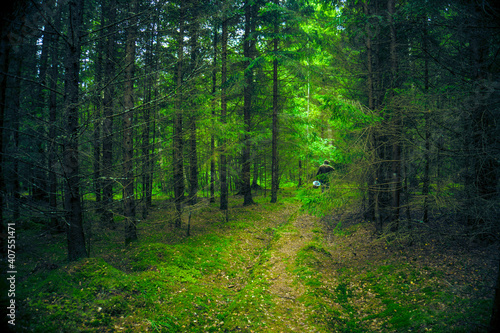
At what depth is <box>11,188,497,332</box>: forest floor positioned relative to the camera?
15.2 feet

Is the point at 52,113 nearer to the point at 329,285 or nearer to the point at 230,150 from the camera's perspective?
the point at 230,150

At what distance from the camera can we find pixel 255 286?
7008 millimetres

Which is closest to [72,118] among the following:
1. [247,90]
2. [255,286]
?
[255,286]

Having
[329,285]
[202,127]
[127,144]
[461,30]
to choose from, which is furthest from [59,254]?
[461,30]

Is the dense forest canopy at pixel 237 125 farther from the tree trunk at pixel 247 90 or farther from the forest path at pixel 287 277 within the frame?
the forest path at pixel 287 277

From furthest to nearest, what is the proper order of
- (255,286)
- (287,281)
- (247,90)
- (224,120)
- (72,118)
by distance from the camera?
(247,90) → (224,120) → (287,281) → (255,286) → (72,118)

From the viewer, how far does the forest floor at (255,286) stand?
4.63 meters

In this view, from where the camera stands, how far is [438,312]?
487cm

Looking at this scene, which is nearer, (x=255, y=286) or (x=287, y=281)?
(x=255, y=286)

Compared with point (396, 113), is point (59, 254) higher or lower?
lower

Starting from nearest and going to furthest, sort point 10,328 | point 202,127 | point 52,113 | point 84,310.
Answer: point 10,328
point 84,310
point 52,113
point 202,127

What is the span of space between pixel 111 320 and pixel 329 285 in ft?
19.4

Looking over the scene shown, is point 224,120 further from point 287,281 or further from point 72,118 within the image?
point 287,281

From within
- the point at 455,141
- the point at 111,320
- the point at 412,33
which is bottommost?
the point at 111,320
